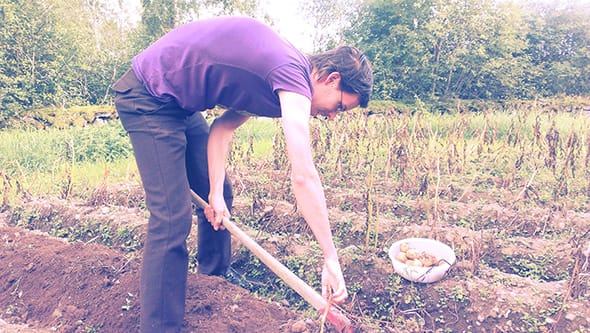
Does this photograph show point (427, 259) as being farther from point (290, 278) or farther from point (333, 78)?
point (333, 78)

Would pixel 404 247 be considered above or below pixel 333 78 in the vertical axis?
below

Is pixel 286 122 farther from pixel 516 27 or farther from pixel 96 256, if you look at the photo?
pixel 516 27

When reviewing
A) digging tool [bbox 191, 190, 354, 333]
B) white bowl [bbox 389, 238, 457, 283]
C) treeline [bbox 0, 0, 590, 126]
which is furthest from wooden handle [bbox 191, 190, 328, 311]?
treeline [bbox 0, 0, 590, 126]

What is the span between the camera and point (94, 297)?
2.21 metres

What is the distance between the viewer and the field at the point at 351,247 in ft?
6.75

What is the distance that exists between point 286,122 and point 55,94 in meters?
9.38

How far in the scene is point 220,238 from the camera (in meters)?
2.30

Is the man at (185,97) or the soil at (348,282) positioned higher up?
the man at (185,97)

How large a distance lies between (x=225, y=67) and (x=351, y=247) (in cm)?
155

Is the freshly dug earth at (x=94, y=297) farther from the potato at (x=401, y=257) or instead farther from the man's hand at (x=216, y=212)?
the potato at (x=401, y=257)

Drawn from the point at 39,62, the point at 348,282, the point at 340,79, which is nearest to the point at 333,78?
the point at 340,79

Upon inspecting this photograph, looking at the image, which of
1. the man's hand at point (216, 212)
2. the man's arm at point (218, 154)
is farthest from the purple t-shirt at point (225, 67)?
the man's hand at point (216, 212)

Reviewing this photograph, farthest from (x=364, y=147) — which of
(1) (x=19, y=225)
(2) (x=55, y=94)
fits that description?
(2) (x=55, y=94)

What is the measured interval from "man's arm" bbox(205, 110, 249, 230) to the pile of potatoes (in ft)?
3.26
